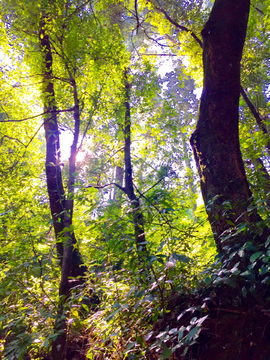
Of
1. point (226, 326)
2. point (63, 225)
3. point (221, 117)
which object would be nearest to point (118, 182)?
point (63, 225)

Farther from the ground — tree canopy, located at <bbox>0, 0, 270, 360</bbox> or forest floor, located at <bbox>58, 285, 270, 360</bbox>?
tree canopy, located at <bbox>0, 0, 270, 360</bbox>

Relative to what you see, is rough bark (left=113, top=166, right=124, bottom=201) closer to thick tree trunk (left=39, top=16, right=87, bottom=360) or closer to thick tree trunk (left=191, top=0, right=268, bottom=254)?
thick tree trunk (left=39, top=16, right=87, bottom=360)

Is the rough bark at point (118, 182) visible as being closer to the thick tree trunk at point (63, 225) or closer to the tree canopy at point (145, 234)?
the tree canopy at point (145, 234)

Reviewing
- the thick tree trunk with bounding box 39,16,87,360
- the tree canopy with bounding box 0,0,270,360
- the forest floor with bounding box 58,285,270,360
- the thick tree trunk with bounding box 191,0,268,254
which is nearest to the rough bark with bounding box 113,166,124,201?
the tree canopy with bounding box 0,0,270,360

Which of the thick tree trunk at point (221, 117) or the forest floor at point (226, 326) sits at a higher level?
the thick tree trunk at point (221, 117)

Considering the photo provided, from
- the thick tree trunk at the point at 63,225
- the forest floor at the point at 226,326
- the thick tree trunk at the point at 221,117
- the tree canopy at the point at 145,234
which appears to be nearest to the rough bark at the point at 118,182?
the tree canopy at the point at 145,234

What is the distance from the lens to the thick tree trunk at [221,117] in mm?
2459

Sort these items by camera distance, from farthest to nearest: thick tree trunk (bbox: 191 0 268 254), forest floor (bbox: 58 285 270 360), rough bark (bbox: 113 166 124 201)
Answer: rough bark (bbox: 113 166 124 201) < thick tree trunk (bbox: 191 0 268 254) < forest floor (bbox: 58 285 270 360)

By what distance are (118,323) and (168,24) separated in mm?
6620

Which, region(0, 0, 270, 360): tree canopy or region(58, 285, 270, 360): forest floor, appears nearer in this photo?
region(58, 285, 270, 360): forest floor

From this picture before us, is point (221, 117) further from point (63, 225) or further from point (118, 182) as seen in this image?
point (118, 182)

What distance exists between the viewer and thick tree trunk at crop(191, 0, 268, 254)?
2459 mm

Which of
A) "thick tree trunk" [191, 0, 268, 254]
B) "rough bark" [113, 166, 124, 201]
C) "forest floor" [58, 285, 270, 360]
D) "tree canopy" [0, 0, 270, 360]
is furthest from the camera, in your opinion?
"rough bark" [113, 166, 124, 201]

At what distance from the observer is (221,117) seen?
2.74m
